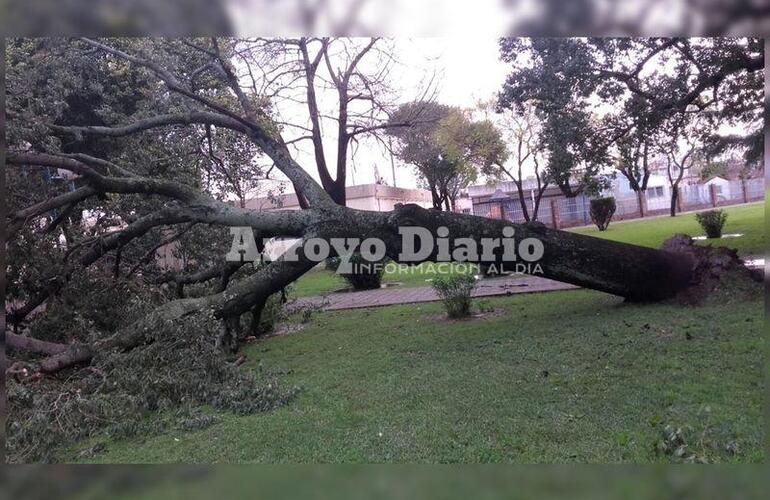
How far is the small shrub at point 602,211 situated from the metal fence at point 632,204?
2.10 meters

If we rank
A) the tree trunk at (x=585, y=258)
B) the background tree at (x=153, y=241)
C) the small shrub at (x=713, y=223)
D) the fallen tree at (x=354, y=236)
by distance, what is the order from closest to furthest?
the background tree at (x=153, y=241), the fallen tree at (x=354, y=236), the tree trunk at (x=585, y=258), the small shrub at (x=713, y=223)

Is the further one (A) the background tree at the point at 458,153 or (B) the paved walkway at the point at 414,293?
(A) the background tree at the point at 458,153

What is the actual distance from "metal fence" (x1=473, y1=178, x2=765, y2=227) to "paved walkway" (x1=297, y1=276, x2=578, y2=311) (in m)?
14.4

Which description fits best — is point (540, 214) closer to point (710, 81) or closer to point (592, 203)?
point (592, 203)

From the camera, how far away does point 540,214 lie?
2834 centimetres

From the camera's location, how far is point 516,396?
4.87m

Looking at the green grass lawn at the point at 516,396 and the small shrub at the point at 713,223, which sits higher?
the small shrub at the point at 713,223

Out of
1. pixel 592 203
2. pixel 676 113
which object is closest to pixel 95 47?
pixel 676 113

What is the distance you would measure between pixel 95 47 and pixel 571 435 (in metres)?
8.86

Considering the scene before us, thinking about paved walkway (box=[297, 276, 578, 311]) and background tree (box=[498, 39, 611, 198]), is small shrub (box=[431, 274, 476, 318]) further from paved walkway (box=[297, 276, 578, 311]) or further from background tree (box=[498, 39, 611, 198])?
background tree (box=[498, 39, 611, 198])

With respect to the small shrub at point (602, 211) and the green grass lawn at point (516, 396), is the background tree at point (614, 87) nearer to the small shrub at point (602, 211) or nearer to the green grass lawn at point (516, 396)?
the green grass lawn at point (516, 396)

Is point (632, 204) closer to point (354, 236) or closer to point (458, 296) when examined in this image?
point (458, 296)

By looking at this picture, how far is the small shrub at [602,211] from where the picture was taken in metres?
24.6

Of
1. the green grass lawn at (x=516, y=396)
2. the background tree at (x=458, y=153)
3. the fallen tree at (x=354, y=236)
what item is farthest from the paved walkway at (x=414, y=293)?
the background tree at (x=458, y=153)
